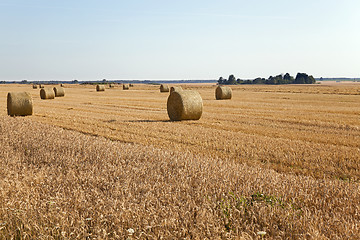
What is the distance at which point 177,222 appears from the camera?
3416mm


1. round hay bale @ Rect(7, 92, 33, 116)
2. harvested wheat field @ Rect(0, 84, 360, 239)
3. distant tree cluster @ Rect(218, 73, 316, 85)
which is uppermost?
distant tree cluster @ Rect(218, 73, 316, 85)

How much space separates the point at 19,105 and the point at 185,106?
31.5 ft

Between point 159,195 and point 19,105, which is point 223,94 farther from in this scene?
point 159,195

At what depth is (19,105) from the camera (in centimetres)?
1919

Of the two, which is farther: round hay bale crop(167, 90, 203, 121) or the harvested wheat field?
round hay bale crop(167, 90, 203, 121)

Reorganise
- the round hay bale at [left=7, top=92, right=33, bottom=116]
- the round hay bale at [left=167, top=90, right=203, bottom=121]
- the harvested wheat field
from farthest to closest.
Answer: the round hay bale at [left=7, top=92, right=33, bottom=116]
the round hay bale at [left=167, top=90, right=203, bottom=121]
the harvested wheat field

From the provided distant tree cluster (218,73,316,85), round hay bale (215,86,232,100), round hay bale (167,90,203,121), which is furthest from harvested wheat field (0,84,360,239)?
distant tree cluster (218,73,316,85)

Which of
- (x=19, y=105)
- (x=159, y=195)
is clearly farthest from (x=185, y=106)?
(x=159, y=195)

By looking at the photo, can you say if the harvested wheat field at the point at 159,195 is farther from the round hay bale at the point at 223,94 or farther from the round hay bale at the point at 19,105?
the round hay bale at the point at 223,94

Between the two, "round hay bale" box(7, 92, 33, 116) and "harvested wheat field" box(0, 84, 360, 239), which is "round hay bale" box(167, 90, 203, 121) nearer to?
"harvested wheat field" box(0, 84, 360, 239)

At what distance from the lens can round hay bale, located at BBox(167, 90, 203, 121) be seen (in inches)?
651

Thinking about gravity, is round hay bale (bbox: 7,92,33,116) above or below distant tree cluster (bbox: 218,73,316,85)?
below

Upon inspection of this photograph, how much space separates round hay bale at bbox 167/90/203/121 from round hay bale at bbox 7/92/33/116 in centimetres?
839

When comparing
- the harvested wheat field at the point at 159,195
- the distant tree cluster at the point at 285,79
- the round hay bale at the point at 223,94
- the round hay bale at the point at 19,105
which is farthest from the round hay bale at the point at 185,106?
the distant tree cluster at the point at 285,79
